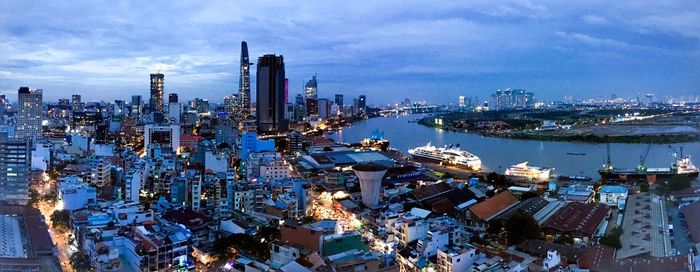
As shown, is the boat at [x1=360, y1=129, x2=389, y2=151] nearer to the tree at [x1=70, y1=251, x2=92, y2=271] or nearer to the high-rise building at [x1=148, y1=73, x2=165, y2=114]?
the tree at [x1=70, y1=251, x2=92, y2=271]

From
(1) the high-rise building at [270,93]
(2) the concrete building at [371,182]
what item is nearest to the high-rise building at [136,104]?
(1) the high-rise building at [270,93]

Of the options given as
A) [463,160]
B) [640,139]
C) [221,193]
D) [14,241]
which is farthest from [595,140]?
[14,241]

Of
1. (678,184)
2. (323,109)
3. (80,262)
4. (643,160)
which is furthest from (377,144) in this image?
(323,109)

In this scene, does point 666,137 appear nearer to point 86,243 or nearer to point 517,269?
point 517,269

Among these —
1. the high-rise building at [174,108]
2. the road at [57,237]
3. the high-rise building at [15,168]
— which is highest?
the high-rise building at [174,108]

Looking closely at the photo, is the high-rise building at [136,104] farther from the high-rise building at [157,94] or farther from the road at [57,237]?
the road at [57,237]
